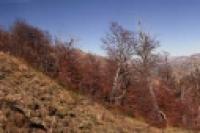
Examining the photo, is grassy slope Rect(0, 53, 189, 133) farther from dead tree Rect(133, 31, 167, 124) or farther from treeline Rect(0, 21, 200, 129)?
dead tree Rect(133, 31, 167, 124)

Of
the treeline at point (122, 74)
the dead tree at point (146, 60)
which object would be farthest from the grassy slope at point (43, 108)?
the dead tree at point (146, 60)

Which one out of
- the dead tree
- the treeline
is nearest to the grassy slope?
the treeline

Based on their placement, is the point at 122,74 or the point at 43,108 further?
the point at 122,74

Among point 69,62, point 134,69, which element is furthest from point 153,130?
point 69,62

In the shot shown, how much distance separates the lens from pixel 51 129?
10.6 meters

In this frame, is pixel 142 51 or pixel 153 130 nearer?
pixel 153 130

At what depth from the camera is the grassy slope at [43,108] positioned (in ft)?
34.8

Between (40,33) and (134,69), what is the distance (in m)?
27.0

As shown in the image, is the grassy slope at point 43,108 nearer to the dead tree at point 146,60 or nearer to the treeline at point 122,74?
the treeline at point 122,74

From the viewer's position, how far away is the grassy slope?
34.8ft

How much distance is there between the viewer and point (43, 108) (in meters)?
11.5

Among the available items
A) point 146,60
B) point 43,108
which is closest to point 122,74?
point 146,60

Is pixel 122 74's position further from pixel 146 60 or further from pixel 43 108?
pixel 43 108

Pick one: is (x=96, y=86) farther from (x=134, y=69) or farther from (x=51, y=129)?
(x=51, y=129)
